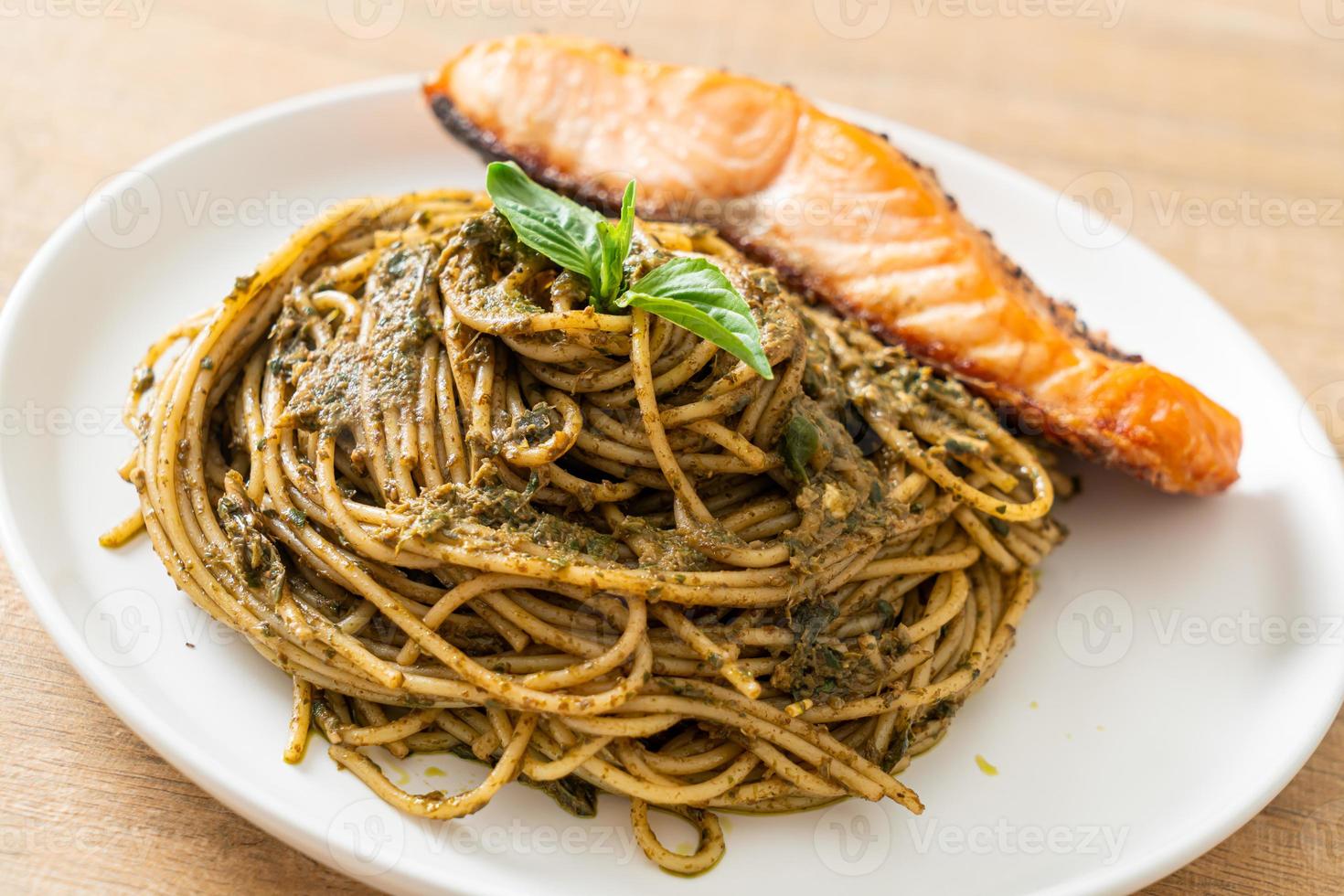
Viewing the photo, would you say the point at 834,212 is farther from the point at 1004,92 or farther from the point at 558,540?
the point at 1004,92

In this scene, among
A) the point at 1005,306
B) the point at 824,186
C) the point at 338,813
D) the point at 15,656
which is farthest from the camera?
the point at 824,186

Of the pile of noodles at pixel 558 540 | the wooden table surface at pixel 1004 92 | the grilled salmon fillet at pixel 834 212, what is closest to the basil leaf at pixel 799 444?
the pile of noodles at pixel 558 540

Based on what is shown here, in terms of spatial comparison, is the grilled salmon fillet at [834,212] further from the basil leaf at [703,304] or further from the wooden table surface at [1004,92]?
the basil leaf at [703,304]

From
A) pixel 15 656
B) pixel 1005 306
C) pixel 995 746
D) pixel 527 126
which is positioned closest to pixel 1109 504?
pixel 1005 306

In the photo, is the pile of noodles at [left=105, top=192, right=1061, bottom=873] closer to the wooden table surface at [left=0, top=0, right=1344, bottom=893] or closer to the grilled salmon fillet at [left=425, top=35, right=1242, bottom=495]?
the grilled salmon fillet at [left=425, top=35, right=1242, bottom=495]

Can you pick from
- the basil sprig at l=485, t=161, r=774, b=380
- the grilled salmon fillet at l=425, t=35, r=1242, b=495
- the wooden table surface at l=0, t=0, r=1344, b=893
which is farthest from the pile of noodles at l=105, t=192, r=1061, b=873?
the wooden table surface at l=0, t=0, r=1344, b=893

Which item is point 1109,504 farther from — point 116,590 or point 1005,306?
point 116,590

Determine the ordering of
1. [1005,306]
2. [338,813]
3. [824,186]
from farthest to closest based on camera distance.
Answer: [824,186] < [1005,306] < [338,813]
